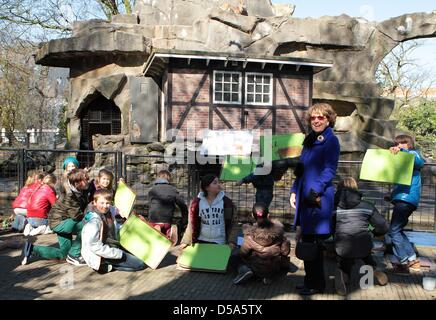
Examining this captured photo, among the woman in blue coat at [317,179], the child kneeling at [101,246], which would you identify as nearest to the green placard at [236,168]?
the child kneeling at [101,246]

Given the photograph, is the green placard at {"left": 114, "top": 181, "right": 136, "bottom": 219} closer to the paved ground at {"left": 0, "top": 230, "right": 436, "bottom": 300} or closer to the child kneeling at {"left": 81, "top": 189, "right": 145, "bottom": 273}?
the child kneeling at {"left": 81, "top": 189, "right": 145, "bottom": 273}

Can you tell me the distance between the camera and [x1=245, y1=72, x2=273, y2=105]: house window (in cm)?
1958

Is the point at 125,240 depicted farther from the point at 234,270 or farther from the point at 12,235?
the point at 12,235

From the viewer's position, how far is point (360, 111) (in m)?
24.0

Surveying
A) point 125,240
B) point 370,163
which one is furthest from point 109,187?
point 370,163

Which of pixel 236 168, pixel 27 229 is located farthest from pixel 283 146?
pixel 27 229

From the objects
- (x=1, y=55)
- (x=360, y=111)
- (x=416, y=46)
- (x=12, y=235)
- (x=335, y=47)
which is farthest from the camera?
(x=416, y=46)

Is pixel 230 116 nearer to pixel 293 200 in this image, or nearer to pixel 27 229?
pixel 27 229

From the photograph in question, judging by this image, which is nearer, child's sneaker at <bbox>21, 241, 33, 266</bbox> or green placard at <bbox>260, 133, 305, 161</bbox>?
child's sneaker at <bbox>21, 241, 33, 266</bbox>

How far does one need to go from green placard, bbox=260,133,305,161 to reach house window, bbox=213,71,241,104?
39.2 ft

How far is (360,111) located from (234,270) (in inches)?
766

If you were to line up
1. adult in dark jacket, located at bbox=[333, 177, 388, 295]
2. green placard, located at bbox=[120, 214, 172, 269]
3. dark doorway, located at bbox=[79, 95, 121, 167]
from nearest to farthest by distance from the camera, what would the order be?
1. adult in dark jacket, located at bbox=[333, 177, 388, 295]
2. green placard, located at bbox=[120, 214, 172, 269]
3. dark doorway, located at bbox=[79, 95, 121, 167]

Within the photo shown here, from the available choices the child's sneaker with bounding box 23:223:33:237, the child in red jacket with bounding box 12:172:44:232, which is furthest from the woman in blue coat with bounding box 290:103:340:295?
the child in red jacket with bounding box 12:172:44:232
